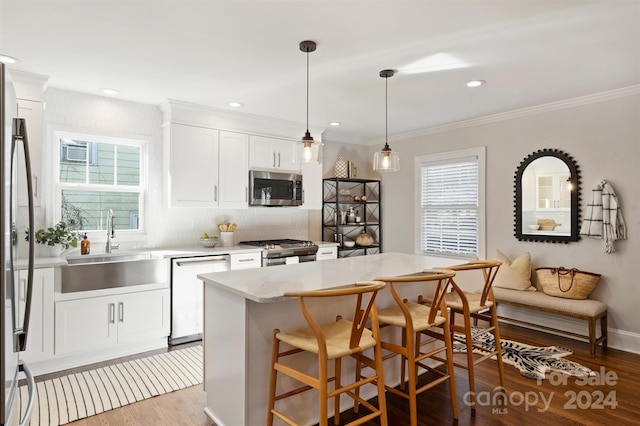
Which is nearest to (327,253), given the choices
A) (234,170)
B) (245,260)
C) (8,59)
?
(245,260)

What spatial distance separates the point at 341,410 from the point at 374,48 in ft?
8.35

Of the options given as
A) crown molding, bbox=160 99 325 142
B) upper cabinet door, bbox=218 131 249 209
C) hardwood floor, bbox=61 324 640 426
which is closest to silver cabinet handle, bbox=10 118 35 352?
hardwood floor, bbox=61 324 640 426

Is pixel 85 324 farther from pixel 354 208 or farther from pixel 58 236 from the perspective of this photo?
pixel 354 208

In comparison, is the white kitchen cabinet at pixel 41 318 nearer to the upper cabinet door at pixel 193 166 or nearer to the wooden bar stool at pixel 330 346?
the upper cabinet door at pixel 193 166

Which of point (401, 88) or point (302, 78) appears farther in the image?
point (401, 88)

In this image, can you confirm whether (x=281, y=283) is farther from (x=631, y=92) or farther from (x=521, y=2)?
(x=631, y=92)

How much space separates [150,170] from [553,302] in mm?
4513

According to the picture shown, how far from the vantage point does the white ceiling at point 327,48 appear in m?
2.21

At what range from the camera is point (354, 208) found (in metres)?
6.00

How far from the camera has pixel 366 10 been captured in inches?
86.5

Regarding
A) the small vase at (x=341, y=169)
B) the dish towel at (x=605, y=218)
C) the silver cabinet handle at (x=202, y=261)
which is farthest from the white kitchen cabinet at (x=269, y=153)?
the dish towel at (x=605, y=218)

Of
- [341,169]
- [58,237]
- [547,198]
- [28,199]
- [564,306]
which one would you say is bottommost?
[564,306]

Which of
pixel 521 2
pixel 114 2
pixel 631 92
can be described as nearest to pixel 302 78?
pixel 114 2

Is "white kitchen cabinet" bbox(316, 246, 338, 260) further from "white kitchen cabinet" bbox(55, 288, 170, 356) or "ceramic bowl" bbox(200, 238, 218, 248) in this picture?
"white kitchen cabinet" bbox(55, 288, 170, 356)
